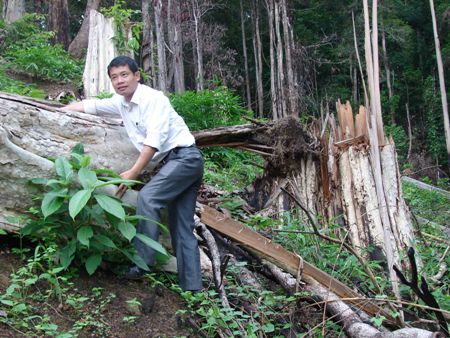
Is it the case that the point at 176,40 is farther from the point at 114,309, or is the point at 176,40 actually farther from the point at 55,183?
the point at 114,309

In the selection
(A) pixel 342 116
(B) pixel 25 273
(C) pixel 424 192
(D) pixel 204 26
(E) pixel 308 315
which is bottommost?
(C) pixel 424 192

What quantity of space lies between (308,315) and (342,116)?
8.73 feet

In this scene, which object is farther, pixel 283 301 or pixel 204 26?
pixel 204 26

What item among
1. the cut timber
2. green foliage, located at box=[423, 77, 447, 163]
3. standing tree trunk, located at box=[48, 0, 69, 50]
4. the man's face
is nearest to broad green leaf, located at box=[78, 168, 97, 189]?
the man's face

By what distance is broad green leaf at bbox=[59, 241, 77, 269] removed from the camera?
12.0 feet

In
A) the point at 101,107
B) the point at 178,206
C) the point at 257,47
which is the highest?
the point at 257,47

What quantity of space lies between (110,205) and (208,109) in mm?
6938

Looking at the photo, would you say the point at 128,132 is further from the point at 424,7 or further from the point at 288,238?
the point at 424,7

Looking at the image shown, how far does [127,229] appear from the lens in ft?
12.0

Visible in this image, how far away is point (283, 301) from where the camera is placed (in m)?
4.29

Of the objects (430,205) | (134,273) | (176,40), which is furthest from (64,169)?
(176,40)

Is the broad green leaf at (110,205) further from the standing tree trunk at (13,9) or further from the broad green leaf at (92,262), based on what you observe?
the standing tree trunk at (13,9)

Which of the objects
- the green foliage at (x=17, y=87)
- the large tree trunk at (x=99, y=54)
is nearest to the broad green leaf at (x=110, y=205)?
the green foliage at (x=17, y=87)

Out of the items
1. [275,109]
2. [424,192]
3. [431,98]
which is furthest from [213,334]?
[431,98]
